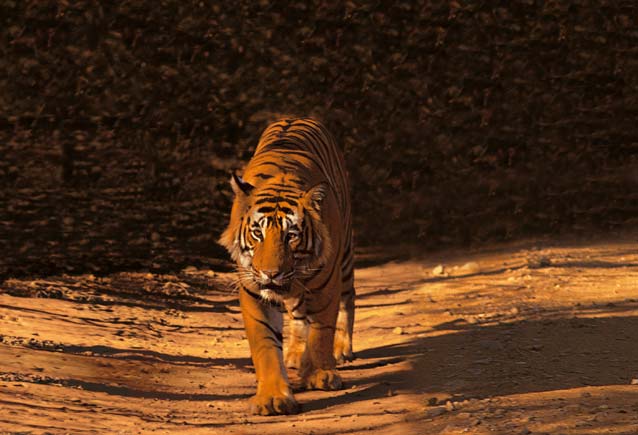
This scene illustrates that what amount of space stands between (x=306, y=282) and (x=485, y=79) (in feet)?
26.5

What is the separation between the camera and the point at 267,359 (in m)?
5.08

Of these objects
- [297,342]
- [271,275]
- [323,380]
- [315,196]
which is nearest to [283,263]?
[271,275]

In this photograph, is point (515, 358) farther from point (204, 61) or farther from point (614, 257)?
point (204, 61)

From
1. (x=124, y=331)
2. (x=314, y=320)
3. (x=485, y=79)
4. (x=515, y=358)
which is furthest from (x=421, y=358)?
(x=485, y=79)

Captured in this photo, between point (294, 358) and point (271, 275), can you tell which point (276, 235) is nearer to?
point (271, 275)

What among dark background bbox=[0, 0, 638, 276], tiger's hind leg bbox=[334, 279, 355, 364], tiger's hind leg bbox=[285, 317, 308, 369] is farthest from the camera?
dark background bbox=[0, 0, 638, 276]

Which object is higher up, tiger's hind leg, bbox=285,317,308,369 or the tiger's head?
the tiger's head

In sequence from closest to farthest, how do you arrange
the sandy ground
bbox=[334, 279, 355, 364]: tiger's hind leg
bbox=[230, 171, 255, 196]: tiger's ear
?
the sandy ground < bbox=[230, 171, 255, 196]: tiger's ear < bbox=[334, 279, 355, 364]: tiger's hind leg

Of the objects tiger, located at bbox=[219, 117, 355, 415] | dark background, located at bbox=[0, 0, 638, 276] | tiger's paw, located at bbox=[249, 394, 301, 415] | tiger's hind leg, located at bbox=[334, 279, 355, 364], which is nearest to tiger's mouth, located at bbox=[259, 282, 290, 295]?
tiger, located at bbox=[219, 117, 355, 415]

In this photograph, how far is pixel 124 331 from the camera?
7406mm

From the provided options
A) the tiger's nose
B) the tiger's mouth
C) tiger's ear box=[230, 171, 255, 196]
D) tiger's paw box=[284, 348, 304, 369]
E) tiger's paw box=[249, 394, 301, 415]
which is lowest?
tiger's paw box=[249, 394, 301, 415]

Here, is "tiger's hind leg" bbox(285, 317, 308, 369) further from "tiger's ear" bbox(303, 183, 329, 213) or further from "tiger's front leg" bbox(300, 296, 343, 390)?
"tiger's ear" bbox(303, 183, 329, 213)

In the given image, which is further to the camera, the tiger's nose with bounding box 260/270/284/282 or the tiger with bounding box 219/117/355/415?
the tiger with bounding box 219/117/355/415

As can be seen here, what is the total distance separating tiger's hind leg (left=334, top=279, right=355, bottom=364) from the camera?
6160mm
